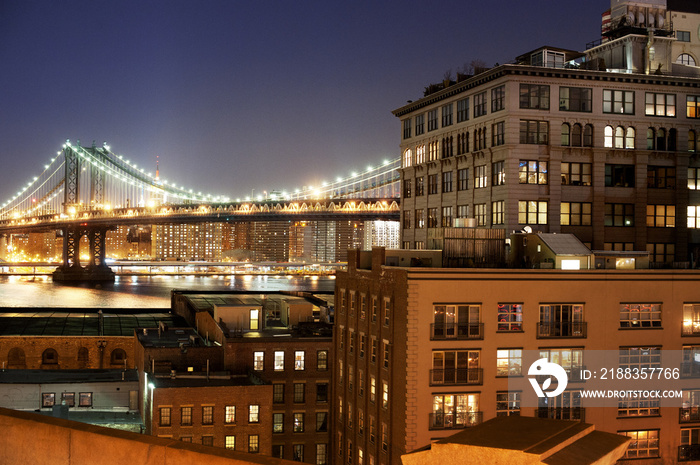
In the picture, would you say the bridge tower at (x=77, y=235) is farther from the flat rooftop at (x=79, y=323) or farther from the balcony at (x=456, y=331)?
the balcony at (x=456, y=331)

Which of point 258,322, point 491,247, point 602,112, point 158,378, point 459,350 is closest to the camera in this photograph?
point 459,350

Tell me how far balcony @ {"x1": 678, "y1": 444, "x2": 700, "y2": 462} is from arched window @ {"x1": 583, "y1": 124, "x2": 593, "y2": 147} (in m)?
18.4

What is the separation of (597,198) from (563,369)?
16.8 m

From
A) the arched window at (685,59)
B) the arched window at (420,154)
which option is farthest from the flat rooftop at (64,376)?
the arched window at (685,59)

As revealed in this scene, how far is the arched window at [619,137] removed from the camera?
43.8 m

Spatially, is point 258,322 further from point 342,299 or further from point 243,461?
point 243,461

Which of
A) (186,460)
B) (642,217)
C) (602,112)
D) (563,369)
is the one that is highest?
(602,112)

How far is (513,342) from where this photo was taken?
Answer: 28.5m

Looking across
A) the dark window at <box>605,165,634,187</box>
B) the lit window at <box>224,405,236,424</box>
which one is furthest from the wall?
the dark window at <box>605,165,634,187</box>

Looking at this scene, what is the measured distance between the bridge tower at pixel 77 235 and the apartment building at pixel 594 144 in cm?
13582

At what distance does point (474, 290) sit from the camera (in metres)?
28.2

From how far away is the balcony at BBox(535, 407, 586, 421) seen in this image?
28609 mm

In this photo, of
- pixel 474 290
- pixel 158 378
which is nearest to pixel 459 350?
pixel 474 290

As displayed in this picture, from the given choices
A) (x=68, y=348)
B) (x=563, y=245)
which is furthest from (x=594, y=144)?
(x=68, y=348)
